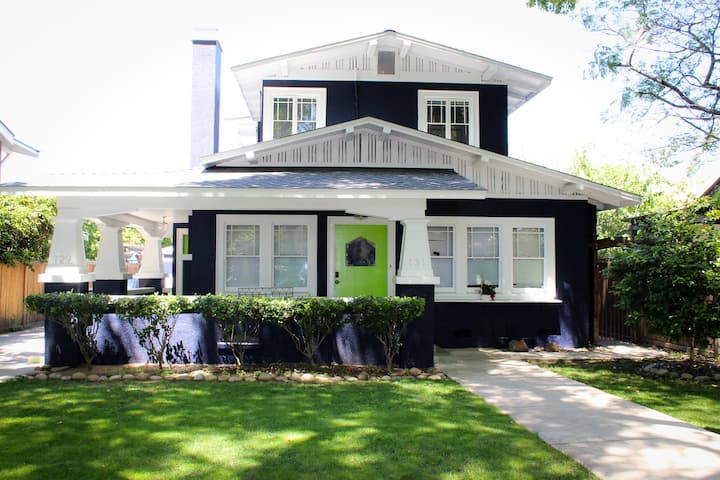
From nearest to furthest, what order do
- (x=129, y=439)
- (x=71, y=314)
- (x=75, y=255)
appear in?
(x=129, y=439) < (x=71, y=314) < (x=75, y=255)

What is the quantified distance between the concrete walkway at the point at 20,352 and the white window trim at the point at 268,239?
3599 mm

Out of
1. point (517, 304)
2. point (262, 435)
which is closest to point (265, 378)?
point (262, 435)

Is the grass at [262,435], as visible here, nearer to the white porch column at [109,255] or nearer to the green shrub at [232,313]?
the green shrub at [232,313]

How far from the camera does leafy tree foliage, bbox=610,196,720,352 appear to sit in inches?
337

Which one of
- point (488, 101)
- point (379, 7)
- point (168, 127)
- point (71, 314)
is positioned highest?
point (168, 127)

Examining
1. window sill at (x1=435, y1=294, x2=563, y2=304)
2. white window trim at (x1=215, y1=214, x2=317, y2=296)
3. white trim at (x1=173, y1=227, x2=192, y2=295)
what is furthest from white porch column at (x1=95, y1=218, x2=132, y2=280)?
window sill at (x1=435, y1=294, x2=563, y2=304)

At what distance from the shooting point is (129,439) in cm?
521

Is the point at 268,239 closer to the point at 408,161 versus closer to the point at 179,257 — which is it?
the point at 408,161

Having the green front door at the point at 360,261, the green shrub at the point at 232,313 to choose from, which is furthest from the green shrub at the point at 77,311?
the green front door at the point at 360,261

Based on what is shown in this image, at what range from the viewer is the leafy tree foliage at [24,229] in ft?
46.6

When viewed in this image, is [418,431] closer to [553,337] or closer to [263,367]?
[263,367]

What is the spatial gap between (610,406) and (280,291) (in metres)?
6.70

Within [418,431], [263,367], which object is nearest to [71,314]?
[263,367]

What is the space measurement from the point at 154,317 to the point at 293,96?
680 centimetres
